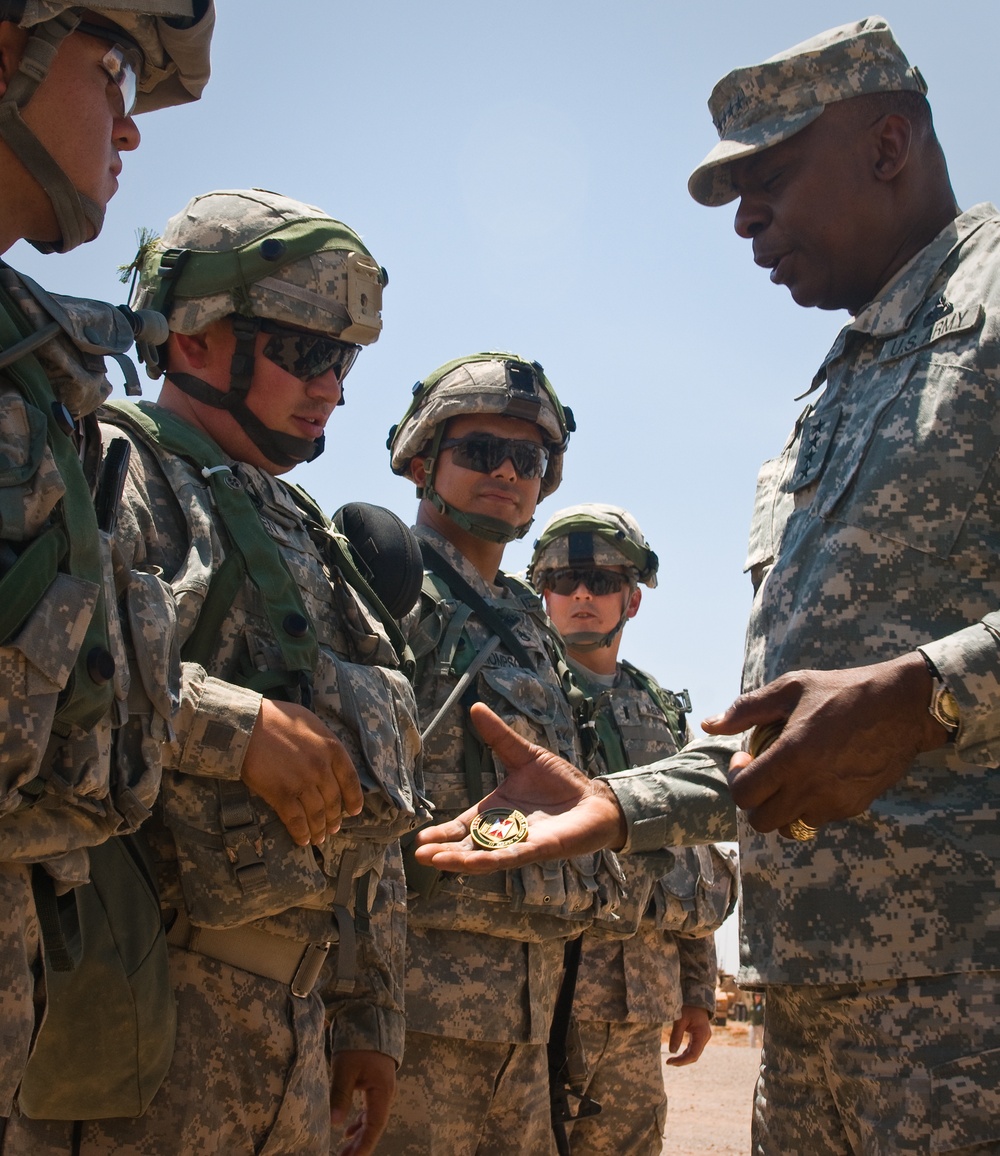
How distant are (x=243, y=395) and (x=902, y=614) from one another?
2.00 m

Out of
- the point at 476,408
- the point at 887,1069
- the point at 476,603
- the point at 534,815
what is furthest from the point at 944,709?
the point at 476,408

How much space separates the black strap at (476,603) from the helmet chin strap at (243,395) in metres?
1.33

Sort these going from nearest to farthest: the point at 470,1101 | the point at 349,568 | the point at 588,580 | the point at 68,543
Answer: the point at 68,543 → the point at 349,568 → the point at 470,1101 → the point at 588,580

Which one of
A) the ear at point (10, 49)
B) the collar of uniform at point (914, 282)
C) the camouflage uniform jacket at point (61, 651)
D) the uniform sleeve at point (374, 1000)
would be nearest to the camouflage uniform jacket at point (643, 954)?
the uniform sleeve at point (374, 1000)

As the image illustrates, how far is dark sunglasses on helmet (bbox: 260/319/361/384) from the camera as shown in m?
4.04

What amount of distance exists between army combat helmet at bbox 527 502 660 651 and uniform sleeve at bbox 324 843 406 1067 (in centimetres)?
383

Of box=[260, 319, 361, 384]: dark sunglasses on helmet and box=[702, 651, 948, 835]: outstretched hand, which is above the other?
box=[260, 319, 361, 384]: dark sunglasses on helmet

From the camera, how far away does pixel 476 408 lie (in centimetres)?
566

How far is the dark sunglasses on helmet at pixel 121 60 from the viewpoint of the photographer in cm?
280

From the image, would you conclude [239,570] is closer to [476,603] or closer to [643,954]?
[476,603]

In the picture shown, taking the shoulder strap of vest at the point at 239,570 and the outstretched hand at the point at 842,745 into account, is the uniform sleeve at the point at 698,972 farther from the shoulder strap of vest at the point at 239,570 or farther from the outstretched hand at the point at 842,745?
the outstretched hand at the point at 842,745

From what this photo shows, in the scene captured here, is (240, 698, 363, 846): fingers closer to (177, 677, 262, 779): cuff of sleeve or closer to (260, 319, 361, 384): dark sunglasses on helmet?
(177, 677, 262, 779): cuff of sleeve

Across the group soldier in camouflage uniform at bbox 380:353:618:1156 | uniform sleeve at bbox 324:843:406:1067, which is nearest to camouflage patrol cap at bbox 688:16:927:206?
soldier in camouflage uniform at bbox 380:353:618:1156

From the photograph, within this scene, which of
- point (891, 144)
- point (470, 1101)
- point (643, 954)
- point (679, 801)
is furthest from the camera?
point (643, 954)
